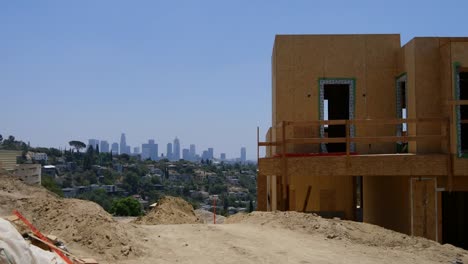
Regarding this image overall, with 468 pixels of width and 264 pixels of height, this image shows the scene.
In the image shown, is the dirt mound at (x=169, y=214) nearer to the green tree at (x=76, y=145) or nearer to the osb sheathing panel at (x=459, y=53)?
the osb sheathing panel at (x=459, y=53)

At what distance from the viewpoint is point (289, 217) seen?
487 inches

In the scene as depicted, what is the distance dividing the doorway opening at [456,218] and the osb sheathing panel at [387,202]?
2.39 m

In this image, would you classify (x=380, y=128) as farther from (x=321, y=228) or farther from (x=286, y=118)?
(x=321, y=228)

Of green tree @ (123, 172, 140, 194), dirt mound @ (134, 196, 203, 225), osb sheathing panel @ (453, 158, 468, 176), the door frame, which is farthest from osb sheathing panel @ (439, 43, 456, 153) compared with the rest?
green tree @ (123, 172, 140, 194)

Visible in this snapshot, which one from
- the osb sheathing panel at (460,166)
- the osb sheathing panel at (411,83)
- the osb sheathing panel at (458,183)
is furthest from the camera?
the osb sheathing panel at (411,83)

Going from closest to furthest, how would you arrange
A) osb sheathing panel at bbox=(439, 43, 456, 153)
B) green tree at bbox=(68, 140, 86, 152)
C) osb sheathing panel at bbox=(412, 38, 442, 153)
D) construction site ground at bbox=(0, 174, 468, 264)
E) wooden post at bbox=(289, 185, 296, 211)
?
construction site ground at bbox=(0, 174, 468, 264), osb sheathing panel at bbox=(439, 43, 456, 153), osb sheathing panel at bbox=(412, 38, 442, 153), wooden post at bbox=(289, 185, 296, 211), green tree at bbox=(68, 140, 86, 152)

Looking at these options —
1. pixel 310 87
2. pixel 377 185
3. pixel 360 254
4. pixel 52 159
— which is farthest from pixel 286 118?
pixel 52 159

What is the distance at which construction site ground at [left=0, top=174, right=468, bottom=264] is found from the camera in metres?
8.68

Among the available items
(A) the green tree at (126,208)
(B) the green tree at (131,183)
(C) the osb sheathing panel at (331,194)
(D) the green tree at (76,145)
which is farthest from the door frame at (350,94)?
(D) the green tree at (76,145)

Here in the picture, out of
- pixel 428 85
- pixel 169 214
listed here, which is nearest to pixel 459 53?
pixel 428 85

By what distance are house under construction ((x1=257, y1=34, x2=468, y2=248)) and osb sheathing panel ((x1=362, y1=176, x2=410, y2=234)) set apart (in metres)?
0.03

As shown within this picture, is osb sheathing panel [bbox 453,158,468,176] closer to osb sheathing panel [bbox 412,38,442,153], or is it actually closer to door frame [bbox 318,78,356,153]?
osb sheathing panel [bbox 412,38,442,153]

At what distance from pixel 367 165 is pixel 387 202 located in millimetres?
2958

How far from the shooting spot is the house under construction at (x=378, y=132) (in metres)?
13.6
